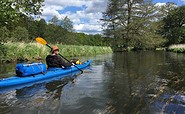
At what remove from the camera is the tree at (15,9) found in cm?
1326

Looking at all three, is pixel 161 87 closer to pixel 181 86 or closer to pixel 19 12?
pixel 181 86

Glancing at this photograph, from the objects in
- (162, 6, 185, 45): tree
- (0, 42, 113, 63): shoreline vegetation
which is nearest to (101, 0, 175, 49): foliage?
(162, 6, 185, 45): tree

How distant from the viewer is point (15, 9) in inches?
556

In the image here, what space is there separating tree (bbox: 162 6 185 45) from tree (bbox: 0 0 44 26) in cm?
4137

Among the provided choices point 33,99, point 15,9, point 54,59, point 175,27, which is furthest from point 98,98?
point 175,27

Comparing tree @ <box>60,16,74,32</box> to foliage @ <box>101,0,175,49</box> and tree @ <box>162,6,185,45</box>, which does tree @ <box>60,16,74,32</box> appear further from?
tree @ <box>162,6,185,45</box>

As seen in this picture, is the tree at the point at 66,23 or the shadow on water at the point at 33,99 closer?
the shadow on water at the point at 33,99

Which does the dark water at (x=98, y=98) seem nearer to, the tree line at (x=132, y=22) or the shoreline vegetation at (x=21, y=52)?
the shoreline vegetation at (x=21, y=52)

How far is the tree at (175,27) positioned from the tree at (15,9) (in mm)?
41369

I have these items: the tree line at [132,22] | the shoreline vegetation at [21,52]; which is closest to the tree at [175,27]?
the tree line at [132,22]

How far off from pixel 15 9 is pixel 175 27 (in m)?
46.0

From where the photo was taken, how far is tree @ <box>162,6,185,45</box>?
50938 millimetres

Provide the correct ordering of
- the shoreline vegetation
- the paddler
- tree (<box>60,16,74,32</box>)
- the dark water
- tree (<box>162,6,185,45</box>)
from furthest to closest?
1. tree (<box>162,6,185,45</box>)
2. tree (<box>60,16,74,32</box>)
3. the shoreline vegetation
4. the paddler
5. the dark water

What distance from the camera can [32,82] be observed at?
8805mm
